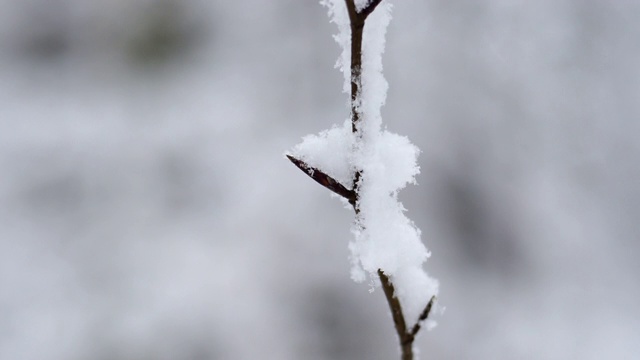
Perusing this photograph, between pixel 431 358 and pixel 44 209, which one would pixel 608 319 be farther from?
pixel 44 209

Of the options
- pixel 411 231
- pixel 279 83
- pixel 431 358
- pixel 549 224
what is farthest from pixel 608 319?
pixel 411 231

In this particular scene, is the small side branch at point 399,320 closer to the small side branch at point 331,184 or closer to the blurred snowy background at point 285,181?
the small side branch at point 331,184

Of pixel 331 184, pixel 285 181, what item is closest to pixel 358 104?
pixel 331 184

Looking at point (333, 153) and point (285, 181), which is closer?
point (333, 153)

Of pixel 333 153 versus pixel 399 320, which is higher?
pixel 333 153

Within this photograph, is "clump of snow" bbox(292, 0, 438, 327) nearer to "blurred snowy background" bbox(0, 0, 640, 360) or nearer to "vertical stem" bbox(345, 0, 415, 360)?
"vertical stem" bbox(345, 0, 415, 360)

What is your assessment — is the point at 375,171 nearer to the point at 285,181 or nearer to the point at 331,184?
the point at 331,184
